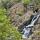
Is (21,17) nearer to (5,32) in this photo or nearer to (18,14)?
(18,14)

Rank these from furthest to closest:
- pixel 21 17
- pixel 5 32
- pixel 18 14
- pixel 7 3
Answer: pixel 7 3 < pixel 18 14 < pixel 21 17 < pixel 5 32

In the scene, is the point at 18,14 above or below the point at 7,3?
below

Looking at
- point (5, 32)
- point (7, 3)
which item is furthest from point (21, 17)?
point (5, 32)

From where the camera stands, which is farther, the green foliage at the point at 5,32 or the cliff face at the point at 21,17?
the cliff face at the point at 21,17

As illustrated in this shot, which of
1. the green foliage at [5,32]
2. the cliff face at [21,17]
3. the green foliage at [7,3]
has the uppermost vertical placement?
the green foliage at [7,3]

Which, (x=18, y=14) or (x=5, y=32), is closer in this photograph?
(x=5, y=32)

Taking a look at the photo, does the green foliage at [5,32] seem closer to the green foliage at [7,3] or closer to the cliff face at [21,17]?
the cliff face at [21,17]

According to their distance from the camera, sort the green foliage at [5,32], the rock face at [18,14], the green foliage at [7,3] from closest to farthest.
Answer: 1. the green foliage at [5,32]
2. the rock face at [18,14]
3. the green foliage at [7,3]

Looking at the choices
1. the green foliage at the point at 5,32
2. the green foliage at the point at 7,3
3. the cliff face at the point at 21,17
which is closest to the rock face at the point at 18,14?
the cliff face at the point at 21,17

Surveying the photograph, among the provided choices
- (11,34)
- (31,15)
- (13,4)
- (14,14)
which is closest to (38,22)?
(31,15)

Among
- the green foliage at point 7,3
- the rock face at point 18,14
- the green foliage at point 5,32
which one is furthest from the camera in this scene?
the green foliage at point 7,3

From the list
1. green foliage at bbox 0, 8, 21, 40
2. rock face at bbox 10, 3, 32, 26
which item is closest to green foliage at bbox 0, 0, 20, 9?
rock face at bbox 10, 3, 32, 26
